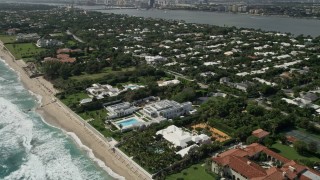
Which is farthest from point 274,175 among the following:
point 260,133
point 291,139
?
point 291,139

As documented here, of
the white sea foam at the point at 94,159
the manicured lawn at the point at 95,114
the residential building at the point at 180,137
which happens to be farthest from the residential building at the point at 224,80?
the white sea foam at the point at 94,159

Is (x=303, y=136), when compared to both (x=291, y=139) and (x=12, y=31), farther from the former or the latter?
(x=12, y=31)

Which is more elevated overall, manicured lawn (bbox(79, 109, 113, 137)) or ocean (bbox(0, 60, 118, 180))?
manicured lawn (bbox(79, 109, 113, 137))

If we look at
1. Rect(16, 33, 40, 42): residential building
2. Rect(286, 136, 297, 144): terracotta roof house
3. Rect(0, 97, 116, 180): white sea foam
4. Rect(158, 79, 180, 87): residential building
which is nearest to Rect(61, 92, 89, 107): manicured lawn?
Rect(0, 97, 116, 180): white sea foam

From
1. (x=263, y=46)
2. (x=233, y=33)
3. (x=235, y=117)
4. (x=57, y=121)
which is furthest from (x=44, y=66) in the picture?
(x=233, y=33)

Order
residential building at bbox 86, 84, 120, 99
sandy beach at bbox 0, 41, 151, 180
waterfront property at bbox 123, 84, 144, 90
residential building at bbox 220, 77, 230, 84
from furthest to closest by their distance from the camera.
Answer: residential building at bbox 220, 77, 230, 84 → waterfront property at bbox 123, 84, 144, 90 → residential building at bbox 86, 84, 120, 99 → sandy beach at bbox 0, 41, 151, 180

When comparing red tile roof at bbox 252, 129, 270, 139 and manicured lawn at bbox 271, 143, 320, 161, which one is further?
red tile roof at bbox 252, 129, 270, 139

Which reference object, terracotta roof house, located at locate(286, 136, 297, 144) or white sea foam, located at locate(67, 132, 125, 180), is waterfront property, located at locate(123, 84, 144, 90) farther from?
terracotta roof house, located at locate(286, 136, 297, 144)
